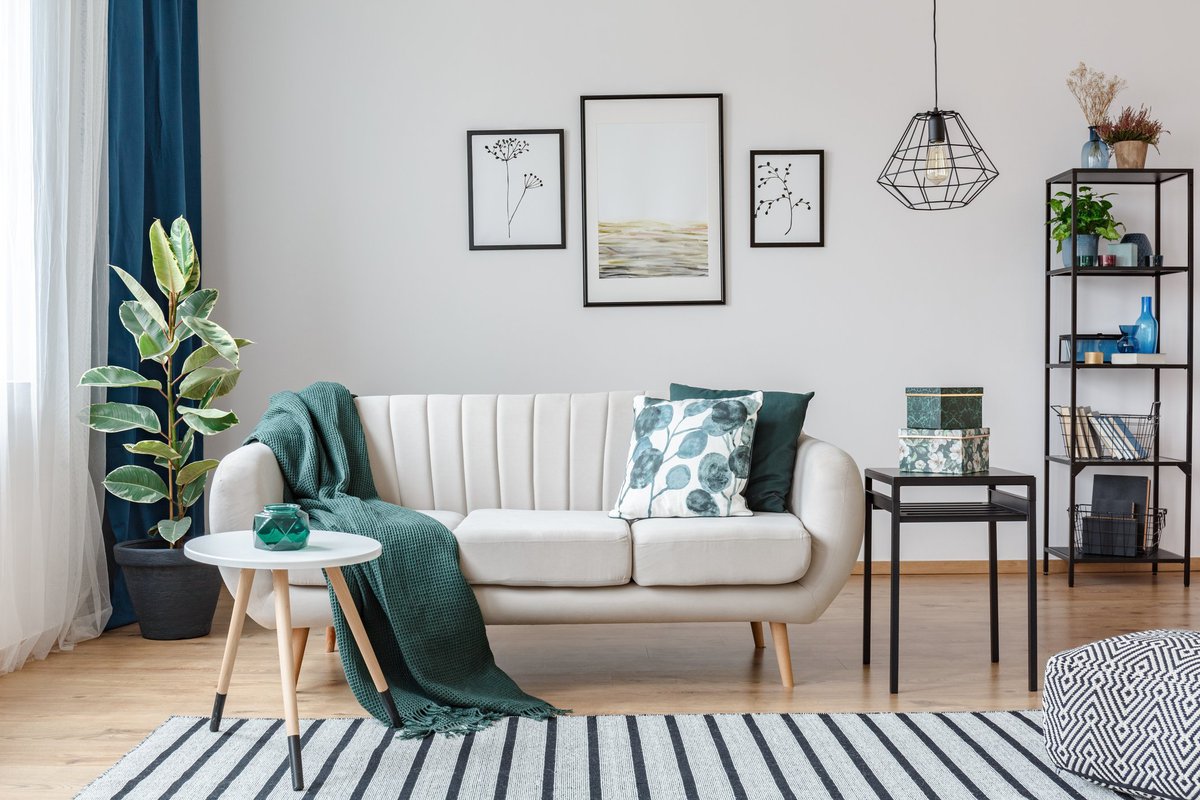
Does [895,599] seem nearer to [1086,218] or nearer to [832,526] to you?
[832,526]

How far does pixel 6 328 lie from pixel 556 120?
7.38 feet

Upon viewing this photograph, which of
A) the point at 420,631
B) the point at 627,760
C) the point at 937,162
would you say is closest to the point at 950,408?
the point at 937,162

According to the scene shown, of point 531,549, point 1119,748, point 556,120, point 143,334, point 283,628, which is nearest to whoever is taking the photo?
point 1119,748

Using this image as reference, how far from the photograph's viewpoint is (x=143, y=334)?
324cm

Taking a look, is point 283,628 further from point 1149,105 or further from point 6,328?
point 1149,105

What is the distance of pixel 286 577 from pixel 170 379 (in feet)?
4.93

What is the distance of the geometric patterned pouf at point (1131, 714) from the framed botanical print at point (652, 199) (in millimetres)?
2389

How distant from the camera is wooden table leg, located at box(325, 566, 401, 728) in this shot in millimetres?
2248

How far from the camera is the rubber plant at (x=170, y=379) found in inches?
126

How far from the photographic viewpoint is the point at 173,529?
A: 3.25m

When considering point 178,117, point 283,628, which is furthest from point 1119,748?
point 178,117

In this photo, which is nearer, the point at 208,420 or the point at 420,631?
the point at 420,631

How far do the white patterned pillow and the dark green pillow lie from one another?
0.05 meters

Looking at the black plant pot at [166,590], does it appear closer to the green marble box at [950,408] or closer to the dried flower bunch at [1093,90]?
the green marble box at [950,408]
